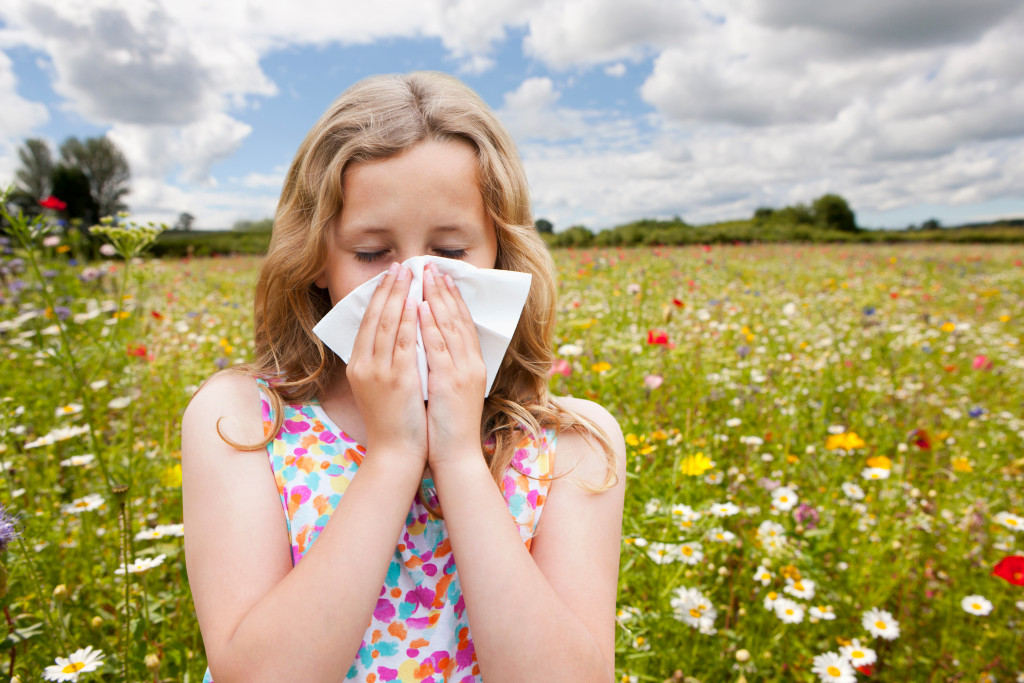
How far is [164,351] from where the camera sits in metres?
3.56

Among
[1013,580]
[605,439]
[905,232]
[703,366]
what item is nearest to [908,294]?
[703,366]

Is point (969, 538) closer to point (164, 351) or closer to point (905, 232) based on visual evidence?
point (164, 351)

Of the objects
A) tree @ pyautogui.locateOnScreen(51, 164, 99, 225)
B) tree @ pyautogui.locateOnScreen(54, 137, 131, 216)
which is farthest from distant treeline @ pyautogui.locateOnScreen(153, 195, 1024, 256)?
tree @ pyautogui.locateOnScreen(54, 137, 131, 216)

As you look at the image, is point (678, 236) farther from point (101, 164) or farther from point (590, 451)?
point (101, 164)

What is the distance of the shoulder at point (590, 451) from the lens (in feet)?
3.34

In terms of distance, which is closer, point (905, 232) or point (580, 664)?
point (580, 664)

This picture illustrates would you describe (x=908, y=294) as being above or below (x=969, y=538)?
above

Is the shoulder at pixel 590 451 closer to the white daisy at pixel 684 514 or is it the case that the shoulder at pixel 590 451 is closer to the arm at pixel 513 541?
the arm at pixel 513 541

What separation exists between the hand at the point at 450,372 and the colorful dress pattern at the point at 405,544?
16cm

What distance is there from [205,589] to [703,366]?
2271 mm

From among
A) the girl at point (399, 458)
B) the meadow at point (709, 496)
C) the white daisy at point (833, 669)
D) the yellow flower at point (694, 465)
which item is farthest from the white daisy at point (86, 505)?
the white daisy at point (833, 669)

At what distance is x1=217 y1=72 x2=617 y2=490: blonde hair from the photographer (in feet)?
3.27

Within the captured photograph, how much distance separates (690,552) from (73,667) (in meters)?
1.31

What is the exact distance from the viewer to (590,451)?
105 cm
